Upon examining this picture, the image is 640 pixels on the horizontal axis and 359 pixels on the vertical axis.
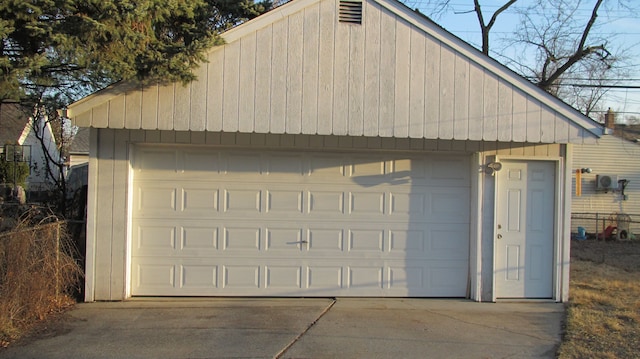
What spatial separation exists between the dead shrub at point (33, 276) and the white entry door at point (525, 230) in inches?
250

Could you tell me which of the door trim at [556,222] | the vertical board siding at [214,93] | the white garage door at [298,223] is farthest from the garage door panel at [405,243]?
the vertical board siding at [214,93]

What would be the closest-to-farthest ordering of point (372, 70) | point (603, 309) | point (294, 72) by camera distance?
1. point (294, 72)
2. point (372, 70)
3. point (603, 309)

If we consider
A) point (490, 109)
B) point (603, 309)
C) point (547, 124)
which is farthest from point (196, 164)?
point (603, 309)

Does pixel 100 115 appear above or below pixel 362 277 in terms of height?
above

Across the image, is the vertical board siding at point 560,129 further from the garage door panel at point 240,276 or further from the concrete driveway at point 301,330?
the garage door panel at point 240,276

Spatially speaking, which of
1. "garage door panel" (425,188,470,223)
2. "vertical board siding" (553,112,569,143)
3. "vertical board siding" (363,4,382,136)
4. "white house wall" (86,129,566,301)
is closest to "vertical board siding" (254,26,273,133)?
"white house wall" (86,129,566,301)

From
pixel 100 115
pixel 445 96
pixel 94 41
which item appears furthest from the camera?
pixel 445 96

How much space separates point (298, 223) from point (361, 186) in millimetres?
1132

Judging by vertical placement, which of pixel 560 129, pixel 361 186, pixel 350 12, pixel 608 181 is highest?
pixel 350 12

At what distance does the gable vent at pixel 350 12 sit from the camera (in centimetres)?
739

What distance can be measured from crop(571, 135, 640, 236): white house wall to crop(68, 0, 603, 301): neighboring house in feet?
43.6

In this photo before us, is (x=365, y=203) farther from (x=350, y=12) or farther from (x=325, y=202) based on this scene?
(x=350, y=12)

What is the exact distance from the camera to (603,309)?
7793mm

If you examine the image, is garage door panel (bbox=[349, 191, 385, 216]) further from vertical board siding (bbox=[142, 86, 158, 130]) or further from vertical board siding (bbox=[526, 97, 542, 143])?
vertical board siding (bbox=[142, 86, 158, 130])
